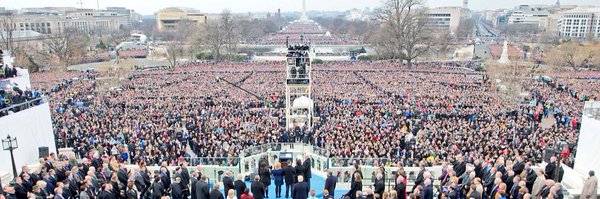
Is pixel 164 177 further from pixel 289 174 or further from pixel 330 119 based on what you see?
pixel 330 119

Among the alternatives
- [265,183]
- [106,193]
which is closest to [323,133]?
[265,183]

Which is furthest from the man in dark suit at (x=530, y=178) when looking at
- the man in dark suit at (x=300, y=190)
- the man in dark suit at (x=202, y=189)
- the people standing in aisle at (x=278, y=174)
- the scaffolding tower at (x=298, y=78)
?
the scaffolding tower at (x=298, y=78)

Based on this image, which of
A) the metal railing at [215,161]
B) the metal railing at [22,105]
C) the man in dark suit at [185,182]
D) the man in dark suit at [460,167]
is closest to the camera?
the man in dark suit at [185,182]

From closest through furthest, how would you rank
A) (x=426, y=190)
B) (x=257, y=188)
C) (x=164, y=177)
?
1. (x=426, y=190)
2. (x=257, y=188)
3. (x=164, y=177)

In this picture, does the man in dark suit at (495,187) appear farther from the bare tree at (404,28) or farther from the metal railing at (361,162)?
the bare tree at (404,28)

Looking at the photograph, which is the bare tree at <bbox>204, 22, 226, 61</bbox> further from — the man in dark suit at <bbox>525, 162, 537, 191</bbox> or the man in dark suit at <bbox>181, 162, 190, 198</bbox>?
the man in dark suit at <bbox>525, 162, 537, 191</bbox>

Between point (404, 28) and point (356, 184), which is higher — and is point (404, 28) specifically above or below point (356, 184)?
above

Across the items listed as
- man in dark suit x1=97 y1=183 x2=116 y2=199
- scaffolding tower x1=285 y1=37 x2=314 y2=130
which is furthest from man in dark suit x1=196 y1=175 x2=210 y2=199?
scaffolding tower x1=285 y1=37 x2=314 y2=130

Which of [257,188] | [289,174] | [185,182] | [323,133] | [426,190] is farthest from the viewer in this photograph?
[323,133]

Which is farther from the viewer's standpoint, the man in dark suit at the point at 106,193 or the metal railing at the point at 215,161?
the metal railing at the point at 215,161
